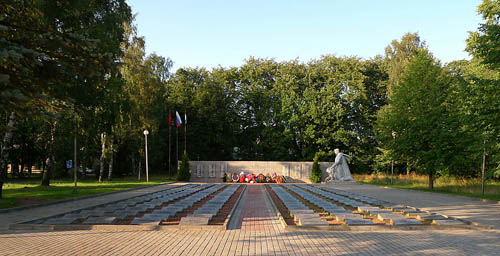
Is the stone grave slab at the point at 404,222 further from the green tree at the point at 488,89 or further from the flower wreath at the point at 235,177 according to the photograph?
the flower wreath at the point at 235,177

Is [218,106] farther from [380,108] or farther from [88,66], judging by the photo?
[88,66]

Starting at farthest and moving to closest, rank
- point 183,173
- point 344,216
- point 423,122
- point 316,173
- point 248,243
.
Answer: point 316,173 → point 183,173 → point 423,122 → point 344,216 → point 248,243

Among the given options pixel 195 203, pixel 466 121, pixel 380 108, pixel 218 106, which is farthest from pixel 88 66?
pixel 380 108

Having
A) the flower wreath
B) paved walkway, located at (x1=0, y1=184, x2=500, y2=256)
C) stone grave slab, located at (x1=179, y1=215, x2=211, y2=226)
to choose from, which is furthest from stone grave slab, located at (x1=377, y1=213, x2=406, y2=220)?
the flower wreath

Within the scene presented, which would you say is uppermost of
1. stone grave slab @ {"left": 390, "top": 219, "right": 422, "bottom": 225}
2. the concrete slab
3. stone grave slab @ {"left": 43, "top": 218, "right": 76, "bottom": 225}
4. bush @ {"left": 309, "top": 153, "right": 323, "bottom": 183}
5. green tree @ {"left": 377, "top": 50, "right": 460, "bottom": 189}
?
green tree @ {"left": 377, "top": 50, "right": 460, "bottom": 189}

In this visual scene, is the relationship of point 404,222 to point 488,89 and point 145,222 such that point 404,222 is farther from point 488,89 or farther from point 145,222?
point 488,89

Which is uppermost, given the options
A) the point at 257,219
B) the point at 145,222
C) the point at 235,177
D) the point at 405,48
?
the point at 405,48

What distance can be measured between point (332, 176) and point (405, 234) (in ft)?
90.6

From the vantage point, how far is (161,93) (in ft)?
137

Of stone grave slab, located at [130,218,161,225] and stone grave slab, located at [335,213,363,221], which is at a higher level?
stone grave slab, located at [335,213,363,221]

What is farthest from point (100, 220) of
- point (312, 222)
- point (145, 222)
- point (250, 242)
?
point (312, 222)

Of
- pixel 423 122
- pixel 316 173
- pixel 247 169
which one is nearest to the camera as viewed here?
pixel 423 122

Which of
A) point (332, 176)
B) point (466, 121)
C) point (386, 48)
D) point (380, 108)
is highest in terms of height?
point (386, 48)

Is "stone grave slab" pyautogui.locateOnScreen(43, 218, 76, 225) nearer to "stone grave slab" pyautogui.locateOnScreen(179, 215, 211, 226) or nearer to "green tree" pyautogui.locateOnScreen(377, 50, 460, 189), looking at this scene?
"stone grave slab" pyautogui.locateOnScreen(179, 215, 211, 226)
